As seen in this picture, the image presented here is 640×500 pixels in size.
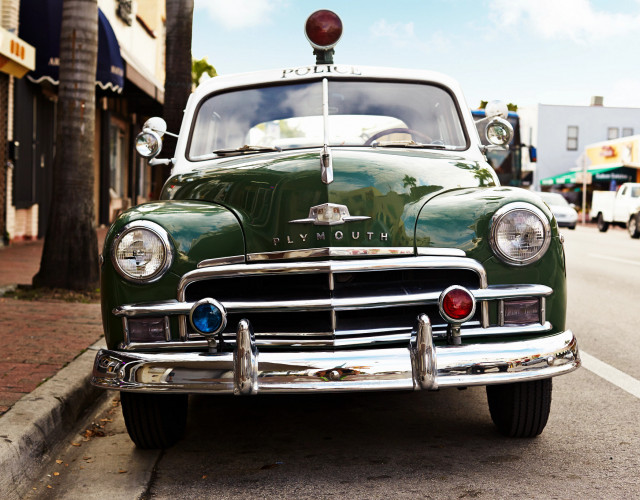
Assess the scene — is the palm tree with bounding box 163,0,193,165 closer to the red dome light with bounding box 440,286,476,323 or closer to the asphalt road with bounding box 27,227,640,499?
the asphalt road with bounding box 27,227,640,499

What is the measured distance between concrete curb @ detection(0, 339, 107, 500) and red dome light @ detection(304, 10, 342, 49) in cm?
241

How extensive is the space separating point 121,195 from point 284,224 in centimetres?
2047

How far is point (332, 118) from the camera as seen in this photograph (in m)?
4.76

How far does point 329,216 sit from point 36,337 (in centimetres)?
337


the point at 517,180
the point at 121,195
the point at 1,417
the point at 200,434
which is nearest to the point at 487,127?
the point at 200,434

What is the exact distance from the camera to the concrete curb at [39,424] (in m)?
3.46

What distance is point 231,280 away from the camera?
3.64 m

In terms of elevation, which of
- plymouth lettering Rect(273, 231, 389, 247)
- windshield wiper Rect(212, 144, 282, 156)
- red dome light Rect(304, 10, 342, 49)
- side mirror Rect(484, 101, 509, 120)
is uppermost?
red dome light Rect(304, 10, 342, 49)

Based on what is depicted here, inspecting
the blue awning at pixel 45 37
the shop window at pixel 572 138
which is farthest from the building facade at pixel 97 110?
the shop window at pixel 572 138

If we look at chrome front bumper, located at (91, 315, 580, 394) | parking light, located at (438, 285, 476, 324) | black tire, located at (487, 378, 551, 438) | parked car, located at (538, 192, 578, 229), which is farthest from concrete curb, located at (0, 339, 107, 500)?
parked car, located at (538, 192, 578, 229)

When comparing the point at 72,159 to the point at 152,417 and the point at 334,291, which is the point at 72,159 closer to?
the point at 152,417

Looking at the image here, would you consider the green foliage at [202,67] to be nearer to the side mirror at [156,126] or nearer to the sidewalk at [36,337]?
the sidewalk at [36,337]

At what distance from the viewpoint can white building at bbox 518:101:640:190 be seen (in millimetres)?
53281

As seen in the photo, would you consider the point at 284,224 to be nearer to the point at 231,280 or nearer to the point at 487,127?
the point at 231,280
